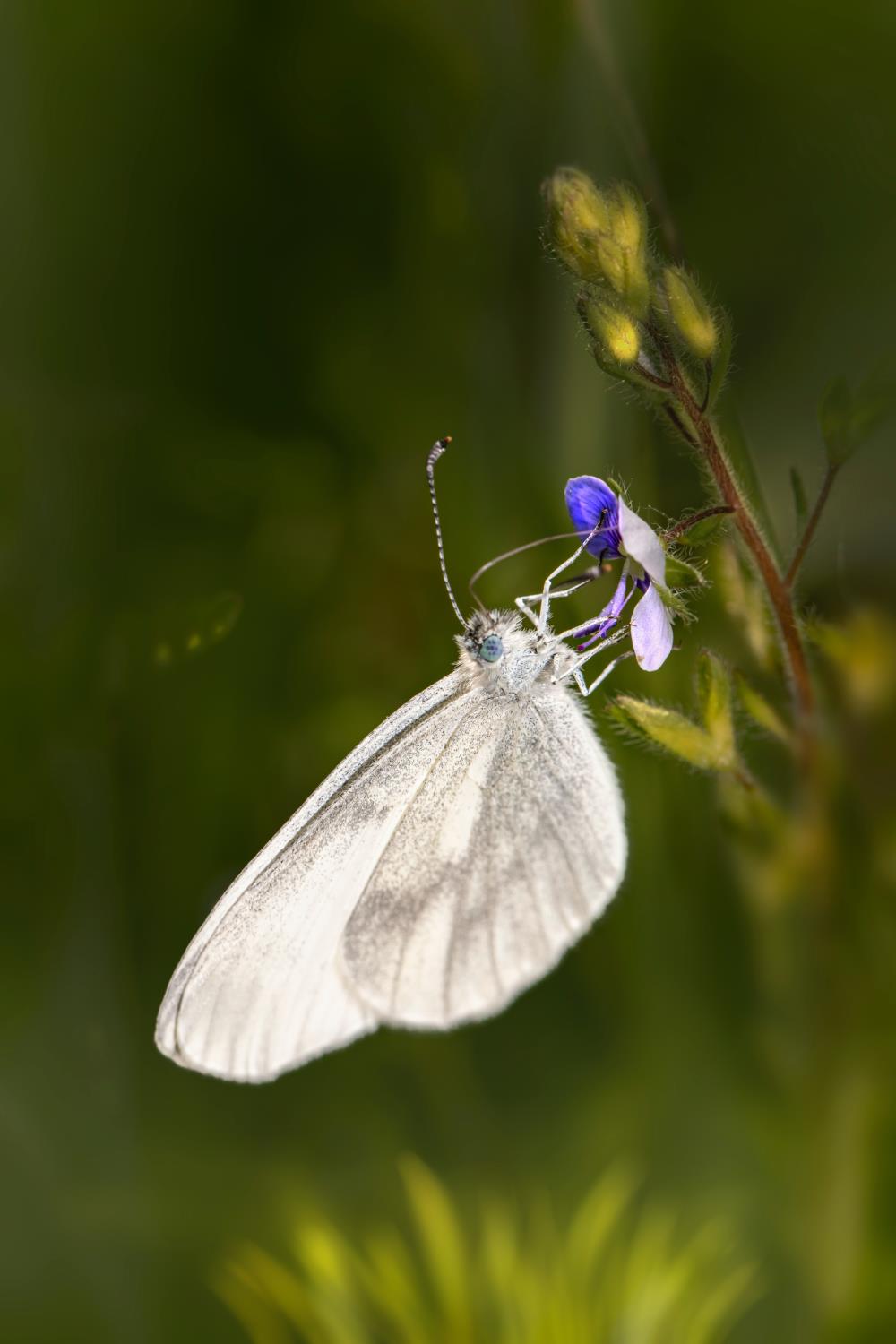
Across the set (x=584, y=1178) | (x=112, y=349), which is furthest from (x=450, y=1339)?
(x=112, y=349)

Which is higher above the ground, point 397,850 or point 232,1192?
point 397,850

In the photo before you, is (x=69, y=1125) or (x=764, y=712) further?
(x=69, y=1125)

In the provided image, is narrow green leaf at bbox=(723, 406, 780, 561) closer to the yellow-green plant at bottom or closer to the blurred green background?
the blurred green background

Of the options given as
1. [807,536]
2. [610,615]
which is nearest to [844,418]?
[807,536]

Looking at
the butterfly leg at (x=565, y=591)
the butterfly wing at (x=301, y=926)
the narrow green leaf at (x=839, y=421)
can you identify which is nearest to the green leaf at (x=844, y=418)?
the narrow green leaf at (x=839, y=421)

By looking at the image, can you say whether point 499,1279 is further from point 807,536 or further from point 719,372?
point 719,372

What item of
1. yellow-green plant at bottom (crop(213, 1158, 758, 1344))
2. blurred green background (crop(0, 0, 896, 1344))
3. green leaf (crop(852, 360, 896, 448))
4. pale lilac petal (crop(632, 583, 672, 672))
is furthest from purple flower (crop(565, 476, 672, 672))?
yellow-green plant at bottom (crop(213, 1158, 758, 1344))

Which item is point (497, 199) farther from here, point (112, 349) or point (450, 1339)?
point (450, 1339)
